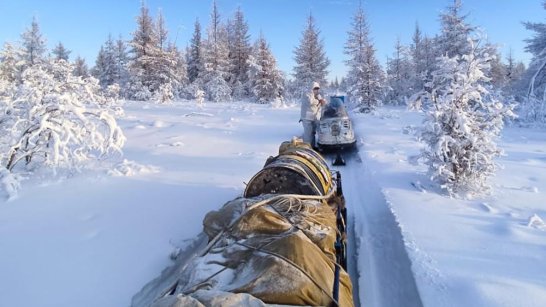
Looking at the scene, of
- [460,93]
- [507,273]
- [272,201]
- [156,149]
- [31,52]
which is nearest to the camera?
[507,273]

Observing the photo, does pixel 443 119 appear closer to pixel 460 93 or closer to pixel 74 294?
pixel 460 93

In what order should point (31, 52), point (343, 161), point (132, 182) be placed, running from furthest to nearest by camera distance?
point (31, 52)
point (343, 161)
point (132, 182)

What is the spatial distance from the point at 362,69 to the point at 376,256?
21.1 meters

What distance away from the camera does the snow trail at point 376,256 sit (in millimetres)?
3789

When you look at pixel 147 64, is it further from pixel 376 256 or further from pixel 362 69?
pixel 376 256

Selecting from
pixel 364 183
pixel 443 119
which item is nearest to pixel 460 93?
pixel 443 119

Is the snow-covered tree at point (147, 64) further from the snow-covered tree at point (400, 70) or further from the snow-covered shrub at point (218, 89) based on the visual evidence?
the snow-covered tree at point (400, 70)

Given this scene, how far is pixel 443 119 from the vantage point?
256 inches

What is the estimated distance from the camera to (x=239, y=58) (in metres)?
37.3

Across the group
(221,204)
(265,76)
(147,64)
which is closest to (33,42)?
(147,64)

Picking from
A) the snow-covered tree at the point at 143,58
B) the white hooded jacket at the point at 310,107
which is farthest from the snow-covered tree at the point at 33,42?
the white hooded jacket at the point at 310,107

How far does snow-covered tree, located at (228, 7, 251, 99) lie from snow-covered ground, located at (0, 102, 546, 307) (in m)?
26.4

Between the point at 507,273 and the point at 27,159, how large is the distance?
332 inches

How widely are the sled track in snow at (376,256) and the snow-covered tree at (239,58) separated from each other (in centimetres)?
2904
